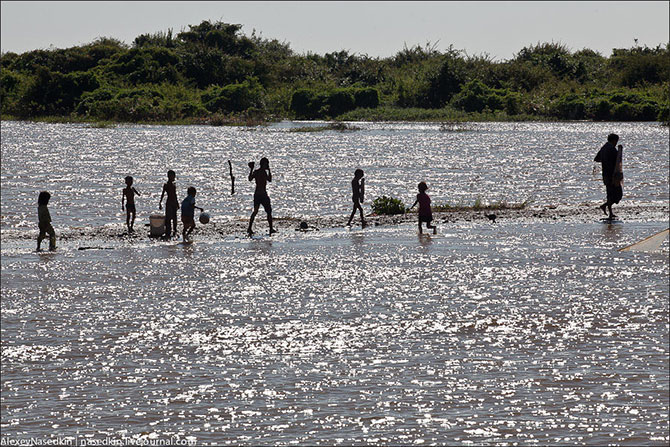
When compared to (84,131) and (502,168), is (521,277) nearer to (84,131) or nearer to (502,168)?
(502,168)

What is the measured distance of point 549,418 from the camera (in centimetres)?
782

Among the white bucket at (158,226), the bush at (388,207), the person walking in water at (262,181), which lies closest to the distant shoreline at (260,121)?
the bush at (388,207)

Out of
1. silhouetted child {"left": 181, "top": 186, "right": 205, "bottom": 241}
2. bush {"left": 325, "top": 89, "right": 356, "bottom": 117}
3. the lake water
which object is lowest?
the lake water

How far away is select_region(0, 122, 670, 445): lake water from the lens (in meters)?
7.88

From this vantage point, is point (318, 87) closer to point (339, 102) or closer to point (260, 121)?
point (339, 102)

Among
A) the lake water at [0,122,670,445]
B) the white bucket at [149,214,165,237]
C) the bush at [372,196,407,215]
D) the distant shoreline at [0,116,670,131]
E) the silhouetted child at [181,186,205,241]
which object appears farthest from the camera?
the distant shoreline at [0,116,670,131]

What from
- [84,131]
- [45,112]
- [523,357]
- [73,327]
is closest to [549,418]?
[523,357]

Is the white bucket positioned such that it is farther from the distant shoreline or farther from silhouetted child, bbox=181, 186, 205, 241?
the distant shoreline

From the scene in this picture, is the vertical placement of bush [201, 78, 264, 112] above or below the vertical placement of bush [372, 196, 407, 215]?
above

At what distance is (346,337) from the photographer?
1073 centimetres

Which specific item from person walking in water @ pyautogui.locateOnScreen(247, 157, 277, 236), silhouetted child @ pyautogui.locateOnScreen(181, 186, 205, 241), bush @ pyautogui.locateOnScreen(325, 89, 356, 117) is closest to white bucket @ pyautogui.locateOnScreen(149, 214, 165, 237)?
silhouetted child @ pyautogui.locateOnScreen(181, 186, 205, 241)

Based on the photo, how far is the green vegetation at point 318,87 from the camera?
94.8 meters

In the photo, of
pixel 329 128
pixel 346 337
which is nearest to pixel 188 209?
pixel 346 337

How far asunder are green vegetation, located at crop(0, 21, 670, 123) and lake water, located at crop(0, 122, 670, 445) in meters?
73.1
